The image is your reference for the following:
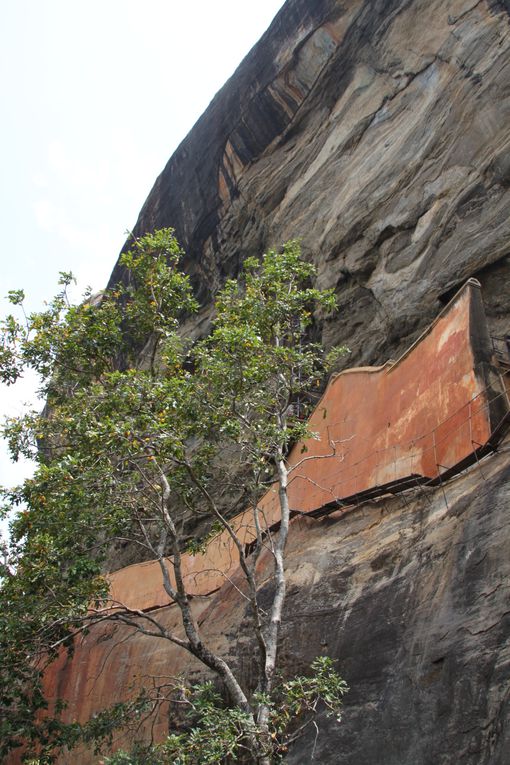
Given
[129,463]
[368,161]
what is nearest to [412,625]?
[129,463]

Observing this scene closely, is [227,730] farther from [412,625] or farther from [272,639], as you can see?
[412,625]

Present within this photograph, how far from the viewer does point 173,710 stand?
11.2 meters

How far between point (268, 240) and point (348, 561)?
1269cm

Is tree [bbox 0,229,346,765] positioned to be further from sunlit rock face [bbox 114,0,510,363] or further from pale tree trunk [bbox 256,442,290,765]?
sunlit rock face [bbox 114,0,510,363]

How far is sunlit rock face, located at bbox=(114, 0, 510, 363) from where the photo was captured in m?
14.6

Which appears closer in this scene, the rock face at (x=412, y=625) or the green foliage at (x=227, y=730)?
the rock face at (x=412, y=625)

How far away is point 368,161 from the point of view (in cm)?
1761

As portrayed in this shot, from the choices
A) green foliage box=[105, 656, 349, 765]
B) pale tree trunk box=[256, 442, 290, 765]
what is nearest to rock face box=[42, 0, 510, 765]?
green foliage box=[105, 656, 349, 765]

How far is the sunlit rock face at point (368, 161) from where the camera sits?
14.6 meters

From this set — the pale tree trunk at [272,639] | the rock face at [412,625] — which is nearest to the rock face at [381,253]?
the rock face at [412,625]

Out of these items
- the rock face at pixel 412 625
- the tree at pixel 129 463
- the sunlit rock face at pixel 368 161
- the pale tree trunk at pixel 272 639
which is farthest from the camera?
the sunlit rock face at pixel 368 161

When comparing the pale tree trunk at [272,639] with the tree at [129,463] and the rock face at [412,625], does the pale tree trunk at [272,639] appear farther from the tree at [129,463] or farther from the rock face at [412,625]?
the rock face at [412,625]

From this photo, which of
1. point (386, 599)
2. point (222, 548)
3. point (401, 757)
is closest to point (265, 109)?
point (222, 548)

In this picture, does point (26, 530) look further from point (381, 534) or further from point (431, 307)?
point (431, 307)
